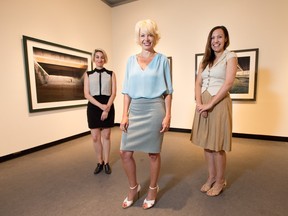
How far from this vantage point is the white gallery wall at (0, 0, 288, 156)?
2.73 m

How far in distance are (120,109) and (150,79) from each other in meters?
3.81

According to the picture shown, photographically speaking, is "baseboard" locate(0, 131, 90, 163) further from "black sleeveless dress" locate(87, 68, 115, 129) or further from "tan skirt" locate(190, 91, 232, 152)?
"tan skirt" locate(190, 91, 232, 152)

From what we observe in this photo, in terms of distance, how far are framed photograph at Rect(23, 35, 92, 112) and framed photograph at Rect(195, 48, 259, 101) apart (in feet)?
10.6

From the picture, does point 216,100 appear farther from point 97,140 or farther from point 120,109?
point 120,109

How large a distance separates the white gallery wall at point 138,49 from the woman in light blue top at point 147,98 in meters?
2.21

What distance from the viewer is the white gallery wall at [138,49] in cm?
273

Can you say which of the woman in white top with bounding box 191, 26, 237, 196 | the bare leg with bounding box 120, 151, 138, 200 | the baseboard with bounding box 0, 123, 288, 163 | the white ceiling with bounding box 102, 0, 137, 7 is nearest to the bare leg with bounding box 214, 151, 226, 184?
the woman in white top with bounding box 191, 26, 237, 196

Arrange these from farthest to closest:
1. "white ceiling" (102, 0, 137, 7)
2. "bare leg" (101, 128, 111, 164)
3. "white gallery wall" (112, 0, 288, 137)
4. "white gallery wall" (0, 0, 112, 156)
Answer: "white ceiling" (102, 0, 137, 7) → "white gallery wall" (112, 0, 288, 137) → "white gallery wall" (0, 0, 112, 156) → "bare leg" (101, 128, 111, 164)

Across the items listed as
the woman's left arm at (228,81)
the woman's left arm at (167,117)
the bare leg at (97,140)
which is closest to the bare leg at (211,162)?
the woman's left arm at (228,81)

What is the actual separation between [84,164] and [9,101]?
147 cm

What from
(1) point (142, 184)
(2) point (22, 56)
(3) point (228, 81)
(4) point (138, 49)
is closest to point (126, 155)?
(1) point (142, 184)

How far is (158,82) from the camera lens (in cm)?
142

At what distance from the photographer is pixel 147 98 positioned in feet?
4.71

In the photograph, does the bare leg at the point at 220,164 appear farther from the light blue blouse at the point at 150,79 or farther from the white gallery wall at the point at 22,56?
the white gallery wall at the point at 22,56
